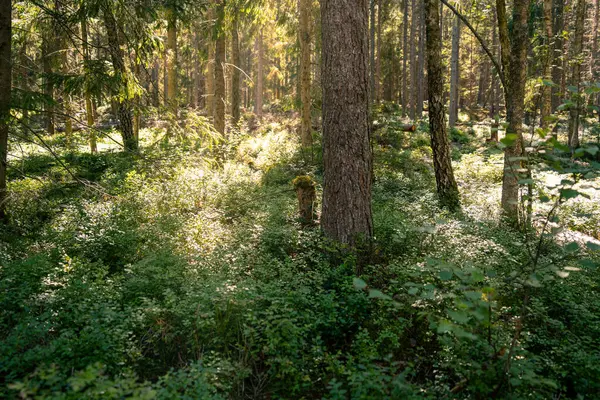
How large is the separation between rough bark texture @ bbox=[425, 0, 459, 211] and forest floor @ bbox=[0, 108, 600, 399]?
961mm

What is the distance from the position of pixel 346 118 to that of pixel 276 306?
10.5ft

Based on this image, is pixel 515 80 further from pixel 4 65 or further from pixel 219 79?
pixel 219 79

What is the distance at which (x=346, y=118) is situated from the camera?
579cm

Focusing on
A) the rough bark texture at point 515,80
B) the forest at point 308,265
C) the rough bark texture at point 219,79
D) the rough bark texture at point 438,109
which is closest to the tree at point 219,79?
the rough bark texture at point 219,79

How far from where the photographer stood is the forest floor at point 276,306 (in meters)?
2.92

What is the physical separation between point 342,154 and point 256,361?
10.6 ft

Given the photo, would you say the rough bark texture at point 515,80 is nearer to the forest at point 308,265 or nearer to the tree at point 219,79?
the forest at point 308,265

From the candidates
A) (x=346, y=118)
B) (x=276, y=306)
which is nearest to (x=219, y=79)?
(x=346, y=118)

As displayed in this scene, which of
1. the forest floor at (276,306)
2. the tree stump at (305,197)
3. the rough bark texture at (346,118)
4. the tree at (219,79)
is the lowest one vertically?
the forest floor at (276,306)

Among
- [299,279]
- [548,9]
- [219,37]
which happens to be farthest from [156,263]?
[548,9]

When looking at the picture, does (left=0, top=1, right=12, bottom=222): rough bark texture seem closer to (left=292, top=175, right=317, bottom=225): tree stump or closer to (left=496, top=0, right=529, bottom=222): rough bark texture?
(left=292, top=175, right=317, bottom=225): tree stump

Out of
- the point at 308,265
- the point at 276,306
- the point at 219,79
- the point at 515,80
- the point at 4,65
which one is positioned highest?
the point at 219,79

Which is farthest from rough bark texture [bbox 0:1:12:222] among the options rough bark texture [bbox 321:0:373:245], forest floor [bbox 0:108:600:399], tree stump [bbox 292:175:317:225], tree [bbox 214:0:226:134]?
tree [bbox 214:0:226:134]

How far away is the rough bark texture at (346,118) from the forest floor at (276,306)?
0.56m
